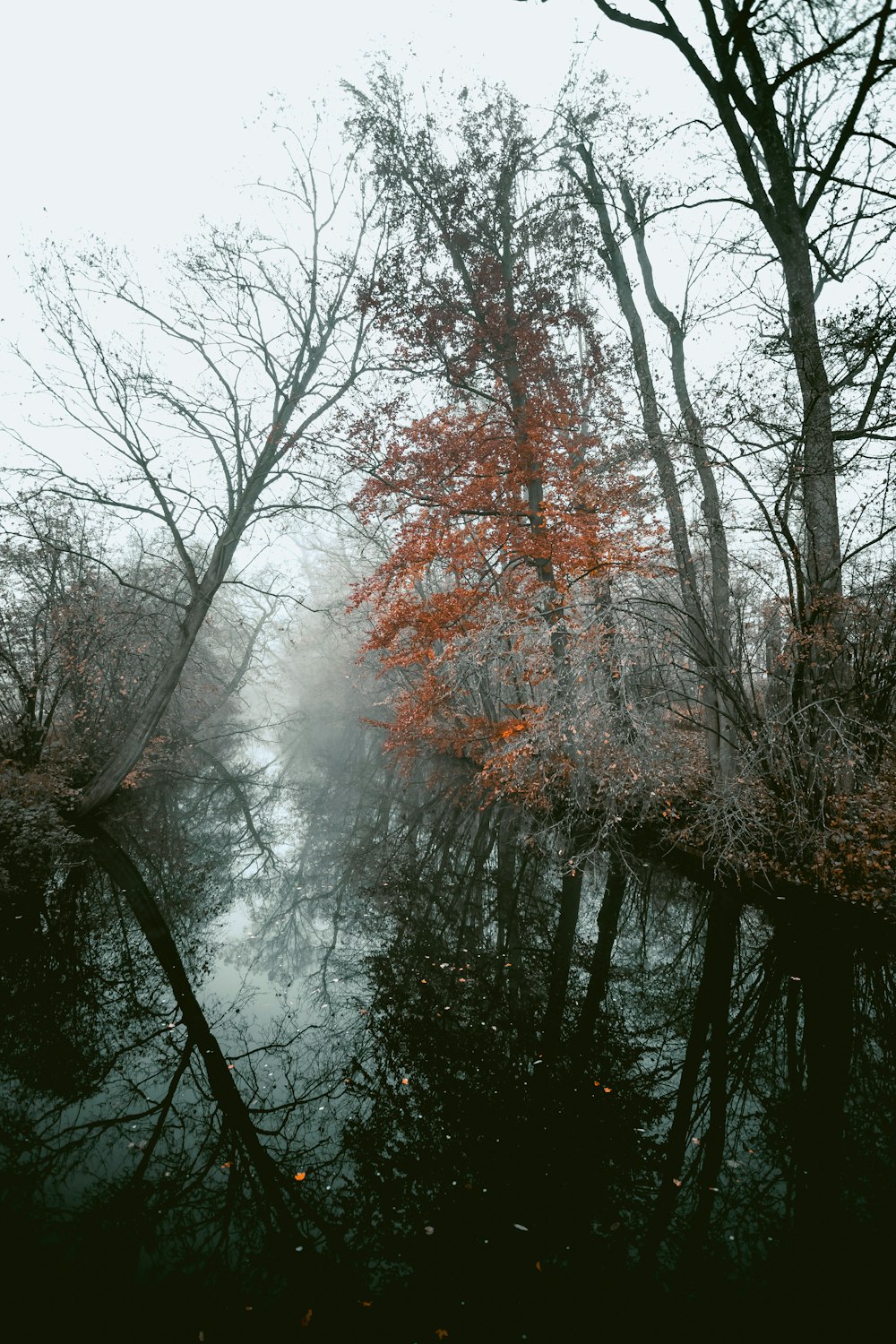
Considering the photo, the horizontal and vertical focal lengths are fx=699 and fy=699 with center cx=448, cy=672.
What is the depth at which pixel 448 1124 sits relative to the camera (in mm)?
4961

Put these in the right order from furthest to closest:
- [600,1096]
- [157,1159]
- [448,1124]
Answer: [600,1096], [448,1124], [157,1159]

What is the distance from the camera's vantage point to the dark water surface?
140 inches

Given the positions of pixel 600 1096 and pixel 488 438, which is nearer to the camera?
pixel 600 1096

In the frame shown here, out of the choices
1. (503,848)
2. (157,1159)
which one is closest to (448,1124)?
(157,1159)

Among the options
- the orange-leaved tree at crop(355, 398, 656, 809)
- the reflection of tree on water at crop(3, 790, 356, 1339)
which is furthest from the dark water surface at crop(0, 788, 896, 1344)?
the orange-leaved tree at crop(355, 398, 656, 809)

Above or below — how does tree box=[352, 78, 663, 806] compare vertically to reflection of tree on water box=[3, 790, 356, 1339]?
above

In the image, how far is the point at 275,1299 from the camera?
3.55 m

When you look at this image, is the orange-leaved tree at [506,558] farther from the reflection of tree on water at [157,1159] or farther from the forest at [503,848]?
the reflection of tree on water at [157,1159]

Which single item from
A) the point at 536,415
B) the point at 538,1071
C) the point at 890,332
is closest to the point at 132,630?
the point at 536,415

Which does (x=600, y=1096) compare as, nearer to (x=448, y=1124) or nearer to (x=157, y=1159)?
(x=448, y=1124)

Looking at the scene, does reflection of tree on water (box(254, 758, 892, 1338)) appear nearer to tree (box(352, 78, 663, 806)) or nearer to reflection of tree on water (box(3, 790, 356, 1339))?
reflection of tree on water (box(3, 790, 356, 1339))

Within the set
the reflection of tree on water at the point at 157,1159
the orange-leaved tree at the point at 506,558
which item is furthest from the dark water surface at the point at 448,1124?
the orange-leaved tree at the point at 506,558

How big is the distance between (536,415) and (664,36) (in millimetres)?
5097

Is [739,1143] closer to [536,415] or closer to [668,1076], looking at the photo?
[668,1076]
